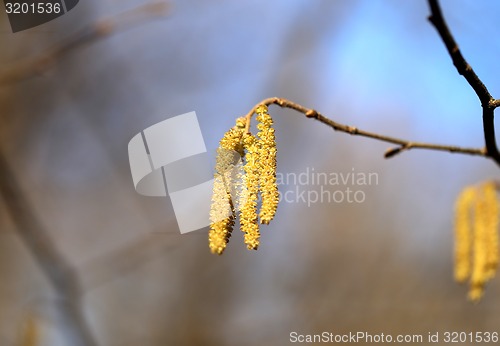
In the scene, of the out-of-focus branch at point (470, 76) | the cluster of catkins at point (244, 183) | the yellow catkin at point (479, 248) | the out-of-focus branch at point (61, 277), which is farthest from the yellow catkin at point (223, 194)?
the out-of-focus branch at point (61, 277)

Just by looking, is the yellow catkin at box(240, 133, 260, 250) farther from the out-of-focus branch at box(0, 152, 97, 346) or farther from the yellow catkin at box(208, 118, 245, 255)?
the out-of-focus branch at box(0, 152, 97, 346)

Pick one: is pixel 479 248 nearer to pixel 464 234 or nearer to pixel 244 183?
pixel 464 234

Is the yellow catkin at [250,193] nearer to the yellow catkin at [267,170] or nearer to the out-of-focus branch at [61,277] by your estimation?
the yellow catkin at [267,170]

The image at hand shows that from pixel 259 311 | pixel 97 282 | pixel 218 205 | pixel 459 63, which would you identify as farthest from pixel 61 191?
pixel 459 63

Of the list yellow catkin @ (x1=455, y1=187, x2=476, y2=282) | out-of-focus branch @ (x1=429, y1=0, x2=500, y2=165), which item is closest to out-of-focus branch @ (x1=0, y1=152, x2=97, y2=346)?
yellow catkin @ (x1=455, y1=187, x2=476, y2=282)

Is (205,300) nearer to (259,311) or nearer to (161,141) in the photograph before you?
(259,311)

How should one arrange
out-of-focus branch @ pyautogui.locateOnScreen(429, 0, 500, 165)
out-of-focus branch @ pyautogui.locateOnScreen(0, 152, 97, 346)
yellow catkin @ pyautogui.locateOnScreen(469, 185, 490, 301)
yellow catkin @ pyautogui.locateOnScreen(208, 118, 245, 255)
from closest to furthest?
out-of-focus branch @ pyautogui.locateOnScreen(429, 0, 500, 165), yellow catkin @ pyautogui.locateOnScreen(208, 118, 245, 255), yellow catkin @ pyautogui.locateOnScreen(469, 185, 490, 301), out-of-focus branch @ pyautogui.locateOnScreen(0, 152, 97, 346)
